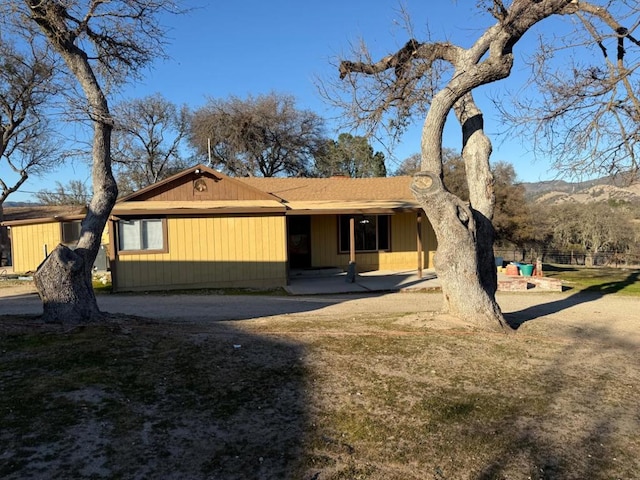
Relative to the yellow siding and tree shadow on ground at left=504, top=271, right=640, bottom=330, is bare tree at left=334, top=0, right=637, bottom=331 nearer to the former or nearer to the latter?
tree shadow on ground at left=504, top=271, right=640, bottom=330

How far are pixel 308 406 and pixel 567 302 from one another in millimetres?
10271

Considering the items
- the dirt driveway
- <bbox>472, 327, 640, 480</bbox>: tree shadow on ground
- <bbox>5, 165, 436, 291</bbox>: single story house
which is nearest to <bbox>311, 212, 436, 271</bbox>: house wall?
<bbox>5, 165, 436, 291</bbox>: single story house

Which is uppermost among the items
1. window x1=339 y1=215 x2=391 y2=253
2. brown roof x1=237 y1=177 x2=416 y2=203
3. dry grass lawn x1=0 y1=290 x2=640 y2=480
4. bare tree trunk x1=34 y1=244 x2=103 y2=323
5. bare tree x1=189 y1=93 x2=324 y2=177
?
bare tree x1=189 y1=93 x2=324 y2=177

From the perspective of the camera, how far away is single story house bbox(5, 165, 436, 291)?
1377 cm

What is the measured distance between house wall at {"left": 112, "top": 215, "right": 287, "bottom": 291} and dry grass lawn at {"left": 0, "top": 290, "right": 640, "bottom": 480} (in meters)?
7.55

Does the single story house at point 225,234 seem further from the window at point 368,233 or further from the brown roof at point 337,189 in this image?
the brown roof at point 337,189

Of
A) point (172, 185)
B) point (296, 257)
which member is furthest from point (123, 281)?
point (296, 257)

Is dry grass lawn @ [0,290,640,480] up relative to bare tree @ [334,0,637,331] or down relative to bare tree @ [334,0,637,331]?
down

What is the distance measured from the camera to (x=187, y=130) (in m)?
37.4

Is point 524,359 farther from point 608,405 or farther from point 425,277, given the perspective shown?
point 425,277

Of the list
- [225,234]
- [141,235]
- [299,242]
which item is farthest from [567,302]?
[141,235]

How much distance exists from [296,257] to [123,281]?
6.20 m

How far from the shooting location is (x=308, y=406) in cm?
382

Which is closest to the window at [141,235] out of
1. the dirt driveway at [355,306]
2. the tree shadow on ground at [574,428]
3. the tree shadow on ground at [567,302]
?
the dirt driveway at [355,306]
